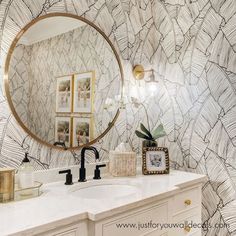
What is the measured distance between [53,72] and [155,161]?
0.98 m

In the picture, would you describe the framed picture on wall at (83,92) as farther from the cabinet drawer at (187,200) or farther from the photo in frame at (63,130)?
the cabinet drawer at (187,200)

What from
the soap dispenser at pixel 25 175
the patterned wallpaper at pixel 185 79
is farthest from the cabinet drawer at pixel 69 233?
the patterned wallpaper at pixel 185 79

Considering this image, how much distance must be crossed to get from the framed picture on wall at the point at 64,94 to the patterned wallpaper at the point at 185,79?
29 centimetres

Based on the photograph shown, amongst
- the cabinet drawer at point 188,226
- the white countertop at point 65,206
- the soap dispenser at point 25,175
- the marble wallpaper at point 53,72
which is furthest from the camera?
the cabinet drawer at point 188,226

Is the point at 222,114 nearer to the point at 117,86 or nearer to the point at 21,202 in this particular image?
the point at 117,86

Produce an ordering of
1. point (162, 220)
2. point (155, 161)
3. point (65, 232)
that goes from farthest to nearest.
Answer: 1. point (155, 161)
2. point (162, 220)
3. point (65, 232)

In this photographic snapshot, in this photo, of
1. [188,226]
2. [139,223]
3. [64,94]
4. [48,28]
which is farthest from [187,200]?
[48,28]

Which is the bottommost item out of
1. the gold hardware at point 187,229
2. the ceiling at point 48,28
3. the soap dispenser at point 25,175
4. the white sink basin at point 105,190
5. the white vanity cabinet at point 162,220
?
the gold hardware at point 187,229

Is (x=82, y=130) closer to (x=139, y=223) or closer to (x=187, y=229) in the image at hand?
(x=139, y=223)

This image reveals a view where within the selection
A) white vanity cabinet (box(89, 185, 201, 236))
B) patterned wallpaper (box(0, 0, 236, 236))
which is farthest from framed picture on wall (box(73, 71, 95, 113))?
white vanity cabinet (box(89, 185, 201, 236))

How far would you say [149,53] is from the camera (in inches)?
95.0

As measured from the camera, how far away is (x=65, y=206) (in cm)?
128

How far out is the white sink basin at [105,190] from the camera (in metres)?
1.67

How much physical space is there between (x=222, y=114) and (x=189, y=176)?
1.70 feet
